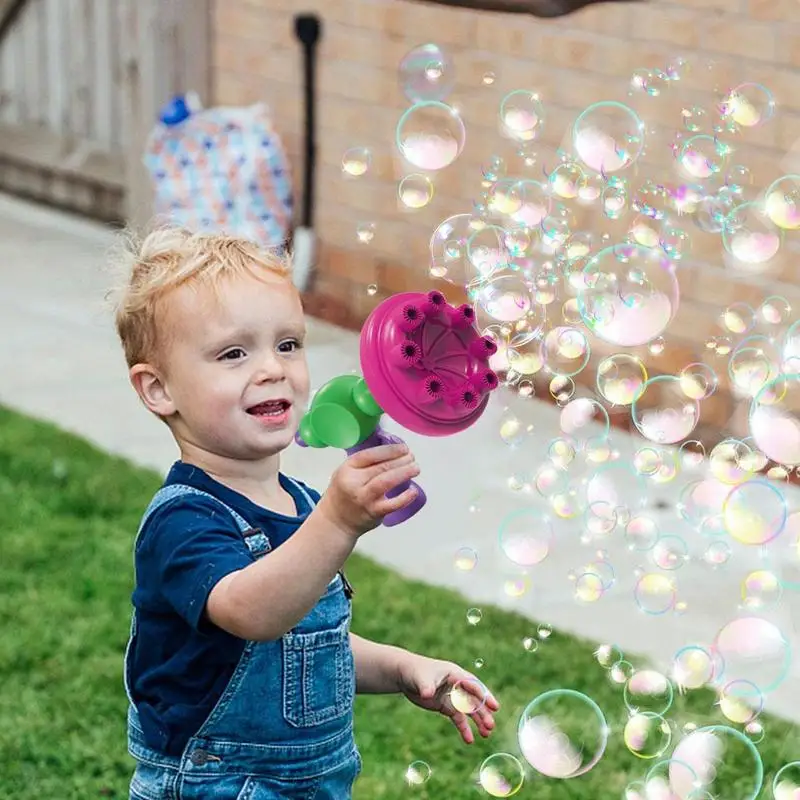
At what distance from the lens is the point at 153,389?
7.40ft

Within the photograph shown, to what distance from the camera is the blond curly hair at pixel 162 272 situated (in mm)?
2211

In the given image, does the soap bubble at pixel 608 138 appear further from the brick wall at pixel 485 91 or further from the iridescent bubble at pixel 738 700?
the brick wall at pixel 485 91

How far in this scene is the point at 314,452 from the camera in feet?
18.9

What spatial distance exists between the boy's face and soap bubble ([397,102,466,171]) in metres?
0.96

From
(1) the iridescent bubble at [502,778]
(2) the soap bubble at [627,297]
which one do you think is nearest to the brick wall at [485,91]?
(2) the soap bubble at [627,297]

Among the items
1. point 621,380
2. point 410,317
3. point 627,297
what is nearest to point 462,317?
point 410,317

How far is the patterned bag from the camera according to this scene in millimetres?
7656

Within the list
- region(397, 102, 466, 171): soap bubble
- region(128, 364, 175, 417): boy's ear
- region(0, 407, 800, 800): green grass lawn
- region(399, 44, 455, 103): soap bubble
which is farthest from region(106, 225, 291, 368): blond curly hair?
region(0, 407, 800, 800): green grass lawn

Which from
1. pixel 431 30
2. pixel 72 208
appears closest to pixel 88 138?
pixel 72 208

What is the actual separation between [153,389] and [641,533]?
3.97ft

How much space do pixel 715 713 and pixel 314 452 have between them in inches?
90.4

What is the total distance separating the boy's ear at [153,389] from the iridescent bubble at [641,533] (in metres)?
1.10

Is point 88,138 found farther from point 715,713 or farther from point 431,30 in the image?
point 715,713

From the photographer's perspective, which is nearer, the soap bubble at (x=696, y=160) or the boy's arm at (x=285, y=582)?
the boy's arm at (x=285, y=582)
